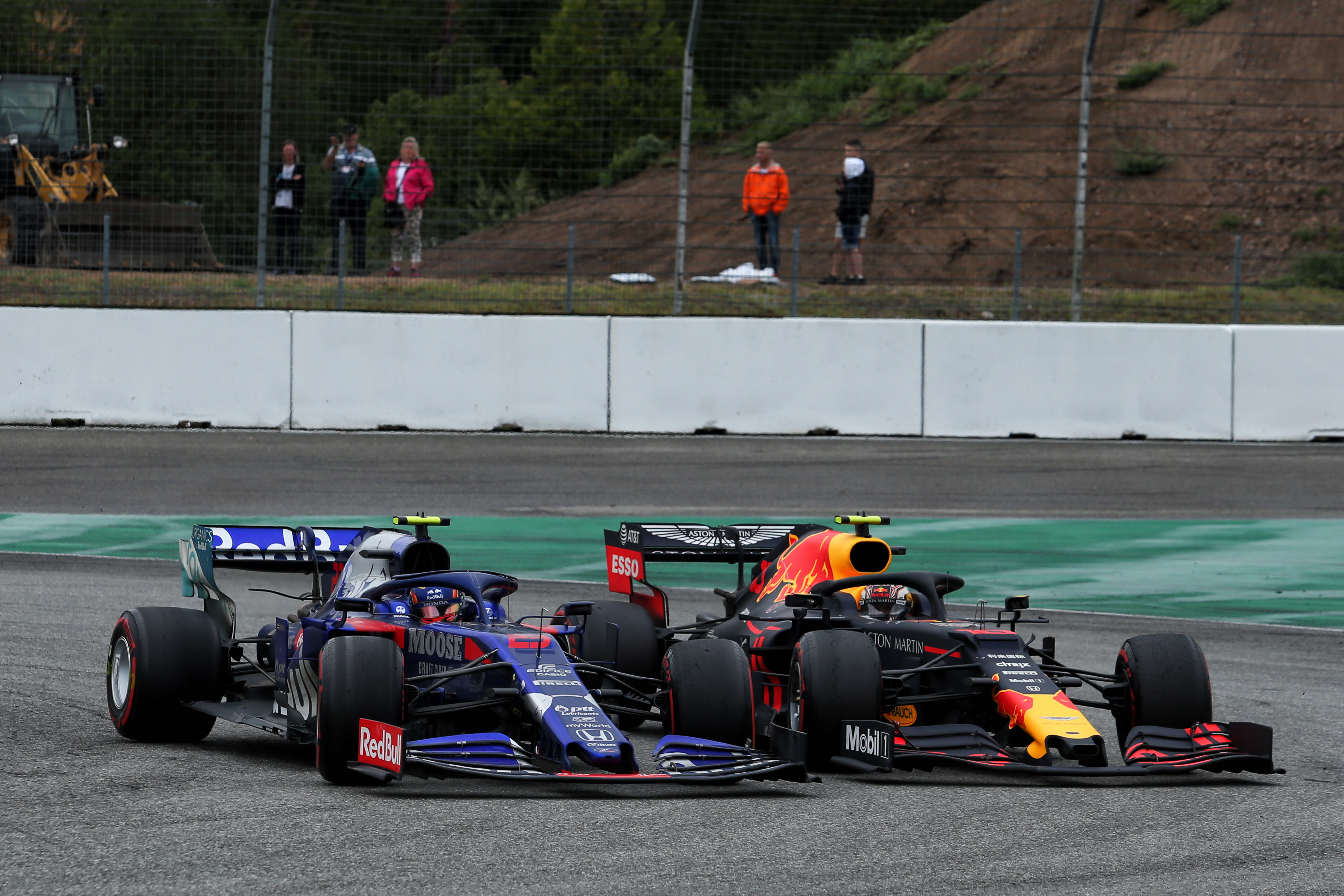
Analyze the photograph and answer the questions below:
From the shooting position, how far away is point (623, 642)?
8562 millimetres

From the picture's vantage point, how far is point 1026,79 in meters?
29.2

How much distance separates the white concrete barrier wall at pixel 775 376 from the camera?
1644cm

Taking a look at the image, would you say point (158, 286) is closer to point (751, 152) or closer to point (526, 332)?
point (526, 332)

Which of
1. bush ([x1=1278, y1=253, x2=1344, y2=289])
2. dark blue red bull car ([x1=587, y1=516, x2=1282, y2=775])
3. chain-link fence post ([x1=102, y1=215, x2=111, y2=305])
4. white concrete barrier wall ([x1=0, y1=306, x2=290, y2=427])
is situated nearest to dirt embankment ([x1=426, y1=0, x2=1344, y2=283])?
bush ([x1=1278, y1=253, x2=1344, y2=289])

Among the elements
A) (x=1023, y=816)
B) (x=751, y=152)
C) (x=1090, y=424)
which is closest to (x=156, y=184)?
(x=751, y=152)

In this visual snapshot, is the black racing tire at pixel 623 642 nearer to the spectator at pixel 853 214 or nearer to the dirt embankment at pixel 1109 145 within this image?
the spectator at pixel 853 214

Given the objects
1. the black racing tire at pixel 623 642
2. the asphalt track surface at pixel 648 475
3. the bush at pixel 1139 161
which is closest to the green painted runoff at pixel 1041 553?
the asphalt track surface at pixel 648 475

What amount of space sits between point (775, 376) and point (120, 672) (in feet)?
32.0

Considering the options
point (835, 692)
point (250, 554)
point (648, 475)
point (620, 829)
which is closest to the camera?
point (620, 829)

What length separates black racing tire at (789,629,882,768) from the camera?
7031 mm

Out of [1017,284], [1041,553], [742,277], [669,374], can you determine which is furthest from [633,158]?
[1041,553]

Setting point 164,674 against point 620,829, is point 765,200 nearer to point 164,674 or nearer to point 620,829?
point 164,674

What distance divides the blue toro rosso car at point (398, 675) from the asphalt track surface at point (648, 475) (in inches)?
222

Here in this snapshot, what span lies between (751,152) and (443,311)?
5.33 meters
